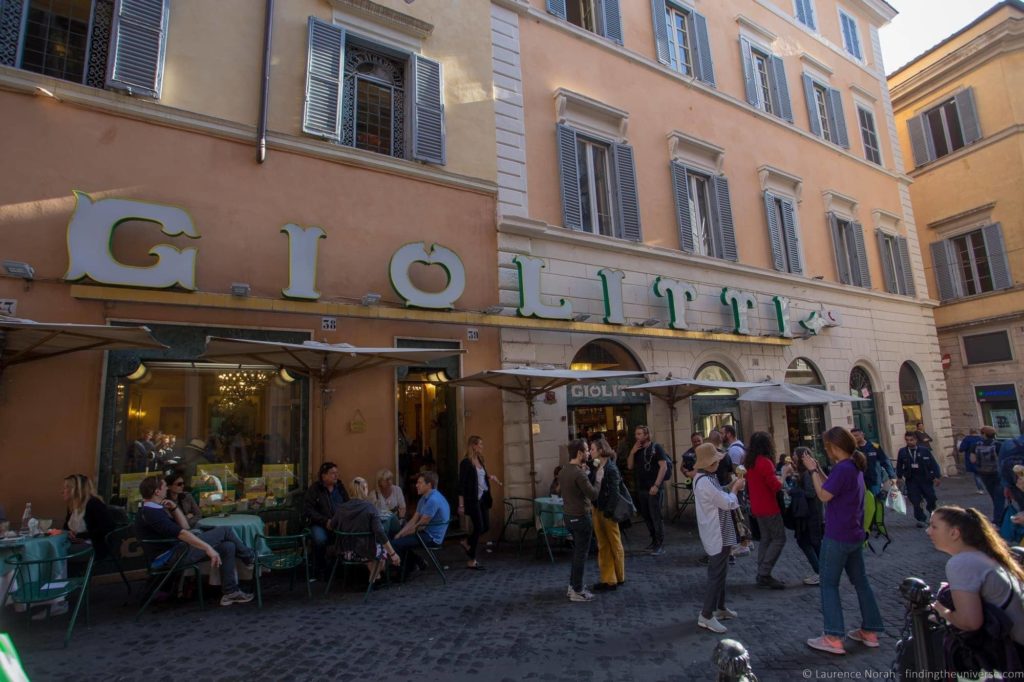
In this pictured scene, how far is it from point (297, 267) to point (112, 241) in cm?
205

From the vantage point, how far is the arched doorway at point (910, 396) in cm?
1639

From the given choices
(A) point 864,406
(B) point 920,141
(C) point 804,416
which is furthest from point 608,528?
(B) point 920,141

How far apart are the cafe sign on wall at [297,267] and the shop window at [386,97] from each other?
1.83 m

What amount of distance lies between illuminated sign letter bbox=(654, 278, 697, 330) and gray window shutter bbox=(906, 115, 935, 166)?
16621 mm

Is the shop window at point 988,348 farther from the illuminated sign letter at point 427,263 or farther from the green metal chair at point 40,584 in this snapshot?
the green metal chair at point 40,584

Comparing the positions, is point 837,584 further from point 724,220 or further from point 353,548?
point 724,220

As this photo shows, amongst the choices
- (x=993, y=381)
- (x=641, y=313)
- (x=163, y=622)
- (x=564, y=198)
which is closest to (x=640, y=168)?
(x=564, y=198)

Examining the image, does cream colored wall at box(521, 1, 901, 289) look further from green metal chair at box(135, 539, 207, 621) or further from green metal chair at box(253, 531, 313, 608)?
green metal chair at box(135, 539, 207, 621)

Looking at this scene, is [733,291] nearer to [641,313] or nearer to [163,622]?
[641,313]

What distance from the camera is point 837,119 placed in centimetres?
1689

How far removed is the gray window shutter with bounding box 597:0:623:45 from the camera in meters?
11.9

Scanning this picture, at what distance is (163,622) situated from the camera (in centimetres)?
499

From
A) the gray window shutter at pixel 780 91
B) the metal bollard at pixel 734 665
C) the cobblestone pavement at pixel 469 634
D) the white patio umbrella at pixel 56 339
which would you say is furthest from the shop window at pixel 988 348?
the white patio umbrella at pixel 56 339

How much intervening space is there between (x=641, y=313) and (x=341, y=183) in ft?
19.9
